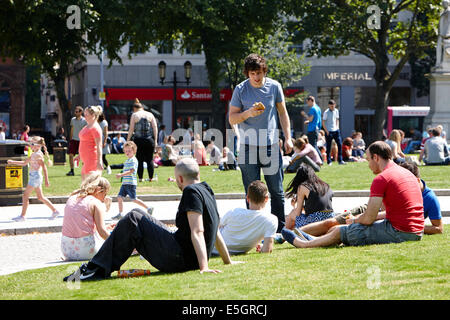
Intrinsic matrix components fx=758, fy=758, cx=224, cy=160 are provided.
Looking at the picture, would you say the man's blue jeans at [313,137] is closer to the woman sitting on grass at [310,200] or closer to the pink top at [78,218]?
the woman sitting on grass at [310,200]

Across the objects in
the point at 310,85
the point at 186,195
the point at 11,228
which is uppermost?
the point at 310,85

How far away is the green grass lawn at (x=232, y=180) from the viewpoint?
643 inches

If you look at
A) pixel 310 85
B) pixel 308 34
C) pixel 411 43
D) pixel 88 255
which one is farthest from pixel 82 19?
pixel 310 85

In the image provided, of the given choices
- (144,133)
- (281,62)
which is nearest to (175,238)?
(144,133)

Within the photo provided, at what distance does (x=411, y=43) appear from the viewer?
39000mm

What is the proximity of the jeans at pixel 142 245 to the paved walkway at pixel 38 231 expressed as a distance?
164 cm

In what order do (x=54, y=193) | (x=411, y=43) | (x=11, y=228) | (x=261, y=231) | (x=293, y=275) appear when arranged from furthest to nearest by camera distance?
(x=411, y=43), (x=54, y=193), (x=11, y=228), (x=261, y=231), (x=293, y=275)

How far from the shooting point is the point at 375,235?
7926 mm

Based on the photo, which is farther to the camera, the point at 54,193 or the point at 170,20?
the point at 170,20

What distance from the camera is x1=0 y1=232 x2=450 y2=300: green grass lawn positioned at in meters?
5.37

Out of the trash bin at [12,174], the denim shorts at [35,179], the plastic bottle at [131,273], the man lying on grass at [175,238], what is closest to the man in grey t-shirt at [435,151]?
the trash bin at [12,174]

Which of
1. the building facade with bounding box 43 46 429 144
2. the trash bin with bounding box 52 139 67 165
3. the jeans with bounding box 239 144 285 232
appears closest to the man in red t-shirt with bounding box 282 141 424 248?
the jeans with bounding box 239 144 285 232
